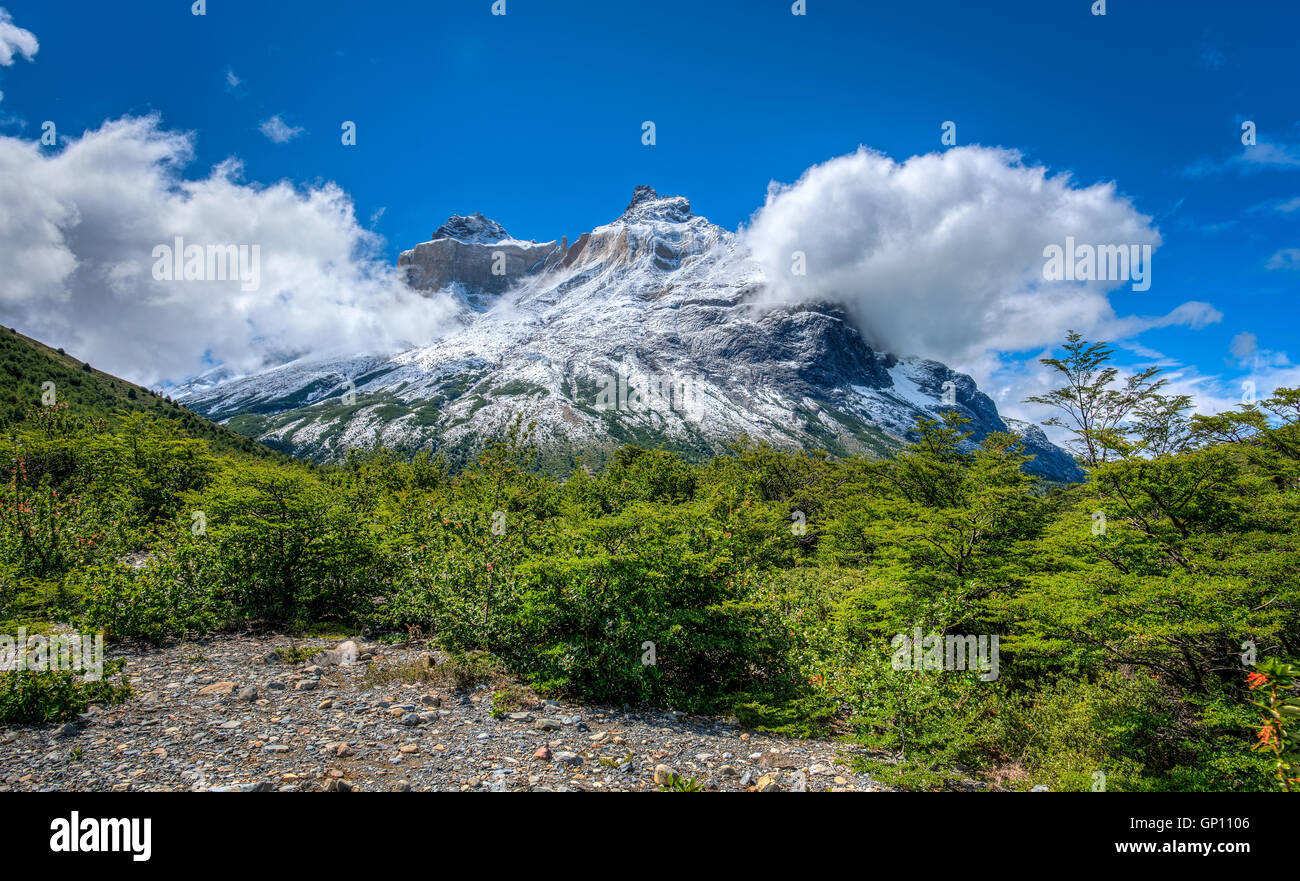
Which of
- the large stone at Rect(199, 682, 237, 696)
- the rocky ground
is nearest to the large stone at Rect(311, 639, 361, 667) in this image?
the rocky ground

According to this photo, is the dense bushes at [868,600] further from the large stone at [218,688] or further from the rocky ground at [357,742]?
the large stone at [218,688]

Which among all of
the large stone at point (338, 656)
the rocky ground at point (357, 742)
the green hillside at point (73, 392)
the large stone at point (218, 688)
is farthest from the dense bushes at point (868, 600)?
the green hillside at point (73, 392)

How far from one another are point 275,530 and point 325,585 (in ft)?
6.44

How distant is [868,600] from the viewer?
14.0m

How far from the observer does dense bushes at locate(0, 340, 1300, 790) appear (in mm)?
9125

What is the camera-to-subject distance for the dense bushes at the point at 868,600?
359 inches

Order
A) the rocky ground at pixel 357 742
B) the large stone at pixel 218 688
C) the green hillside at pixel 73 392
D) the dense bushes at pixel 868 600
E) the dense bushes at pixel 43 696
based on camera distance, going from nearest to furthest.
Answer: the rocky ground at pixel 357 742 < the dense bushes at pixel 43 696 < the large stone at pixel 218 688 < the dense bushes at pixel 868 600 < the green hillside at pixel 73 392

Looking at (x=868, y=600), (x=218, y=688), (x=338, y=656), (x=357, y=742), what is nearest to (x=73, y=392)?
(x=338, y=656)

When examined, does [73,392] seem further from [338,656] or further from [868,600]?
[868,600]

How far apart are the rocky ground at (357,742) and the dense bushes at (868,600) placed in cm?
103

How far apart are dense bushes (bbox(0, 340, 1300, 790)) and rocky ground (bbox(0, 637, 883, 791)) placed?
1.03 metres

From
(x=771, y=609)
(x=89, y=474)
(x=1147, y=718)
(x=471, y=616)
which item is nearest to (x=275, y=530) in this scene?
(x=471, y=616)

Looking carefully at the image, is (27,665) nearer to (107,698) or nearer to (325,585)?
(107,698)

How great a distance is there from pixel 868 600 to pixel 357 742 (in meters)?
12.1
